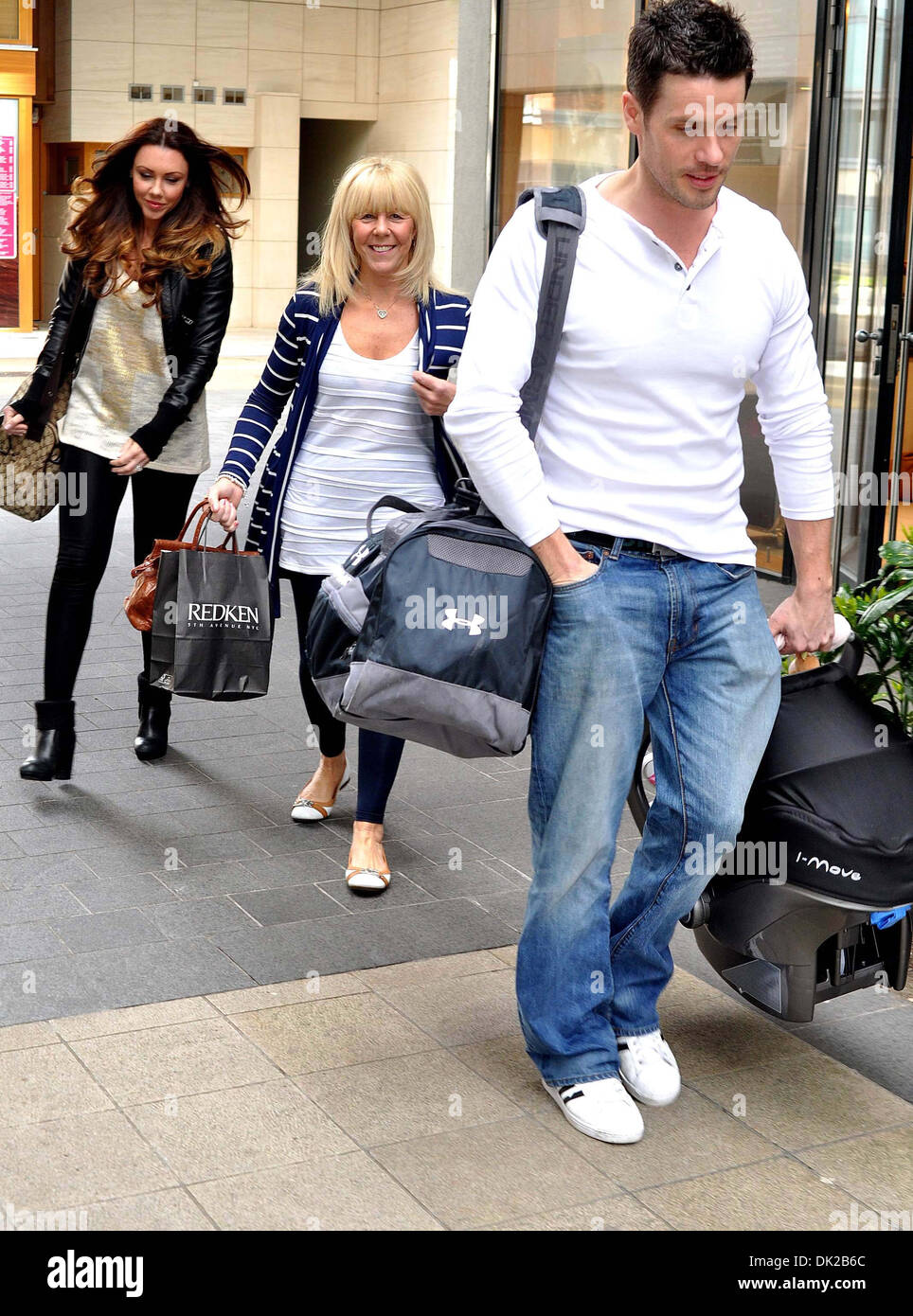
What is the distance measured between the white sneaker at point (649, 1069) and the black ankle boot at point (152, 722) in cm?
270

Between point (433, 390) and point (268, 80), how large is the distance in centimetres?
2657

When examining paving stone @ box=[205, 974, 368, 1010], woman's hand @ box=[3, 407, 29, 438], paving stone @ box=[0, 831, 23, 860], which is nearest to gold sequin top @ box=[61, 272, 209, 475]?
woman's hand @ box=[3, 407, 29, 438]

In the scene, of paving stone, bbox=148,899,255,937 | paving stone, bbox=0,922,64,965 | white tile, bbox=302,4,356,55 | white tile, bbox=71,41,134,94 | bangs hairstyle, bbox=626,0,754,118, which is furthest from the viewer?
white tile, bbox=302,4,356,55

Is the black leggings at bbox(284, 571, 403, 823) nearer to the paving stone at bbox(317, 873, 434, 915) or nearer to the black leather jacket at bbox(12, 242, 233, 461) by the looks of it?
the paving stone at bbox(317, 873, 434, 915)

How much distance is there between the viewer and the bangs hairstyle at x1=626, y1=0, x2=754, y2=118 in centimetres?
269

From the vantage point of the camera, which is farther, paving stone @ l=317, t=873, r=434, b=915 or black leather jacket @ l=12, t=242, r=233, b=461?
black leather jacket @ l=12, t=242, r=233, b=461

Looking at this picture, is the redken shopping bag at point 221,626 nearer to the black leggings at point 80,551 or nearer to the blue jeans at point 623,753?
the black leggings at point 80,551

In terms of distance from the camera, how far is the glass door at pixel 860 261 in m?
7.67

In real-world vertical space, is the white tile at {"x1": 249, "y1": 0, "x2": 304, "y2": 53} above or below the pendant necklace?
above

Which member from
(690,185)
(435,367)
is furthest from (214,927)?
(690,185)

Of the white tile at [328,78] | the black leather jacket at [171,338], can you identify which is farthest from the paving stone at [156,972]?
the white tile at [328,78]

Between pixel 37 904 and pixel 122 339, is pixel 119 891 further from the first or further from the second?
pixel 122 339

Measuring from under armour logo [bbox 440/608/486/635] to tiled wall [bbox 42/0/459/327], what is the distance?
24917mm

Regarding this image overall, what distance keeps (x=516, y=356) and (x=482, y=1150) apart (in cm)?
147
